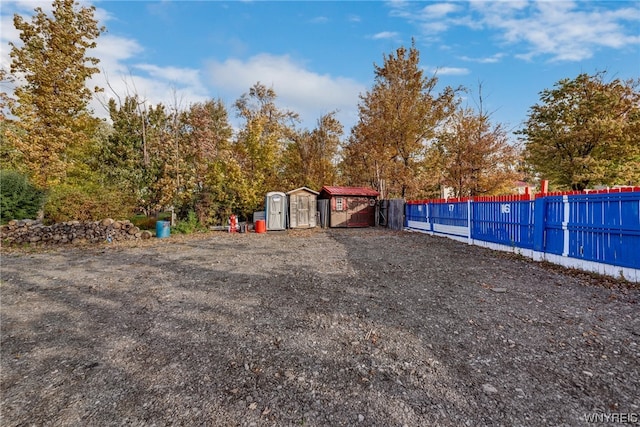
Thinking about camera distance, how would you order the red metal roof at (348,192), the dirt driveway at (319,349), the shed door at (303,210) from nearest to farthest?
1. the dirt driveway at (319,349)
2. the shed door at (303,210)
3. the red metal roof at (348,192)

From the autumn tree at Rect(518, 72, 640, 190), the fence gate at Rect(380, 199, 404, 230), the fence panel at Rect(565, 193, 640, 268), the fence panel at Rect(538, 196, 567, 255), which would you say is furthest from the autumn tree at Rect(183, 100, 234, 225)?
the autumn tree at Rect(518, 72, 640, 190)

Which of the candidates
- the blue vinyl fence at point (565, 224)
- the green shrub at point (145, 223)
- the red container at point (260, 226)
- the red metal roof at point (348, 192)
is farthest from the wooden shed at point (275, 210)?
the blue vinyl fence at point (565, 224)

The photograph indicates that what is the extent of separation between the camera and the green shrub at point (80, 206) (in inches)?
421

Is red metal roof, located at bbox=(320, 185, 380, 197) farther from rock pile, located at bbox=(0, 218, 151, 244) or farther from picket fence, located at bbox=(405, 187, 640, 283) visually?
rock pile, located at bbox=(0, 218, 151, 244)

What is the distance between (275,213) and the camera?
1565 cm

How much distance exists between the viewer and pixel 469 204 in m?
10.3

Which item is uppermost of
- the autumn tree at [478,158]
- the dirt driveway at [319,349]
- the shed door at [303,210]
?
the autumn tree at [478,158]

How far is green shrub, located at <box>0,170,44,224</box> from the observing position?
10.4 m

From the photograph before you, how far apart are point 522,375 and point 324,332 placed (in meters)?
1.90

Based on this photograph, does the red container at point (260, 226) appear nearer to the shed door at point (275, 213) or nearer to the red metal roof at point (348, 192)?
the shed door at point (275, 213)

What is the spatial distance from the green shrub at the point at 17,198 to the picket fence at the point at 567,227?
54.6 ft

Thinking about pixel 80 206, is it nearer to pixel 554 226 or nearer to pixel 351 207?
pixel 351 207

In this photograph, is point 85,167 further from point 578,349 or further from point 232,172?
point 578,349

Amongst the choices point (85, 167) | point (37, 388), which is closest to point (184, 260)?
point (37, 388)
